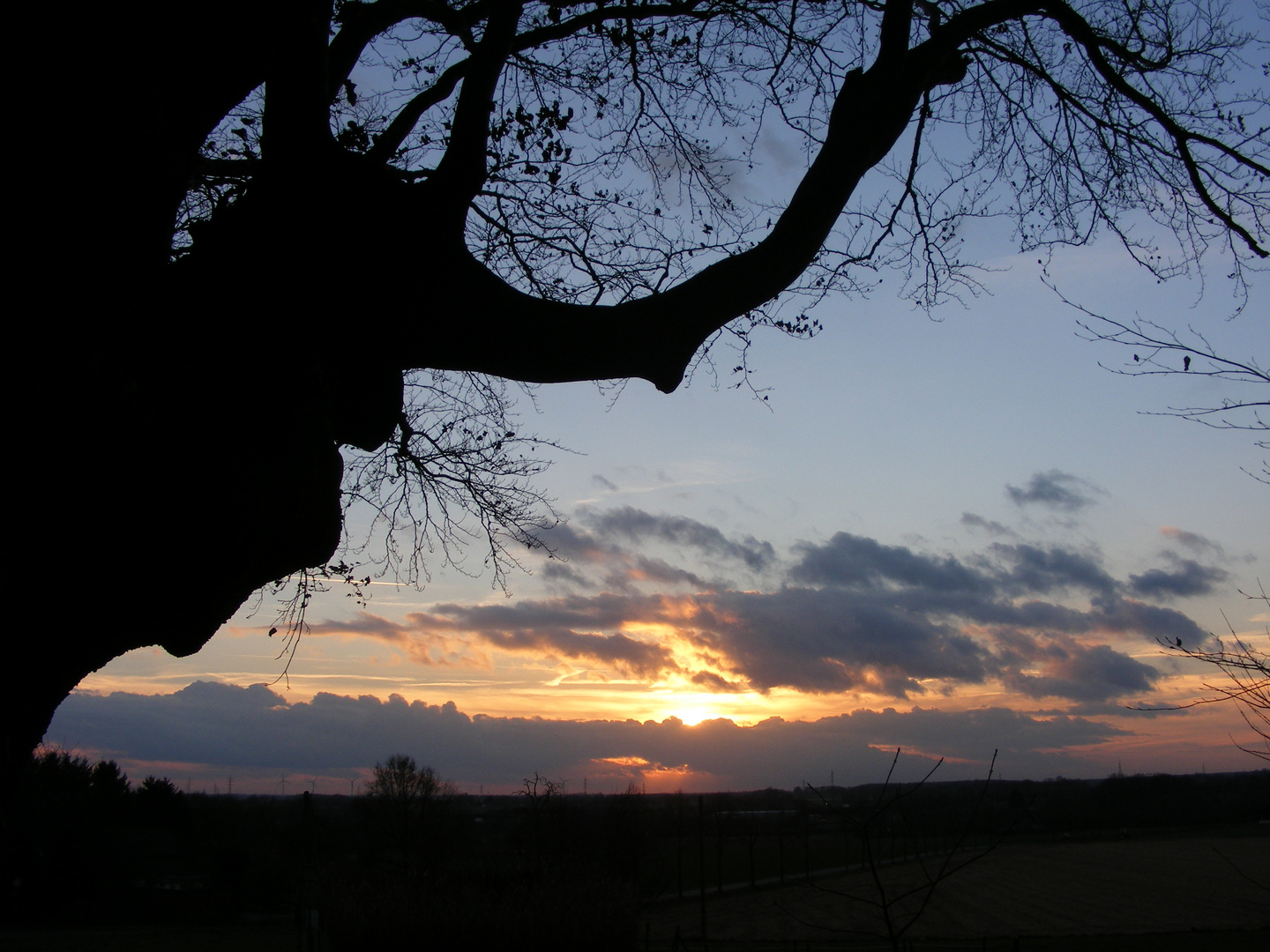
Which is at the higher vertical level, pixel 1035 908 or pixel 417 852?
pixel 417 852

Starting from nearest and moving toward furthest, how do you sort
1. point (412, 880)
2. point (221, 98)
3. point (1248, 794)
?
point (221, 98) → point (412, 880) → point (1248, 794)

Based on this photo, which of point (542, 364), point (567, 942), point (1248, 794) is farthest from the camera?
point (1248, 794)

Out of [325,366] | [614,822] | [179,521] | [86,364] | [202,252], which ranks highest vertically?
[202,252]

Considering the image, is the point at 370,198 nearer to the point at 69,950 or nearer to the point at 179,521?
the point at 179,521

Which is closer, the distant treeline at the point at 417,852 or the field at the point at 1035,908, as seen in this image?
the distant treeline at the point at 417,852

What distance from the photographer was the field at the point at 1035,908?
2610cm

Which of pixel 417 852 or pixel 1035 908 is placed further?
pixel 1035 908

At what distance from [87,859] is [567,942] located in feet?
86.7

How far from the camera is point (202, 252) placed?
356 centimetres

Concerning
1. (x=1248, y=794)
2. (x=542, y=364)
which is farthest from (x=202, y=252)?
(x=1248, y=794)

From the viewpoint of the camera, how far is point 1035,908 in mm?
36844

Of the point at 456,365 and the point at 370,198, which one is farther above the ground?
the point at 370,198

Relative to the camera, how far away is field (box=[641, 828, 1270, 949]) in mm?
26097

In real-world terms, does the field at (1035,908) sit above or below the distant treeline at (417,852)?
below
